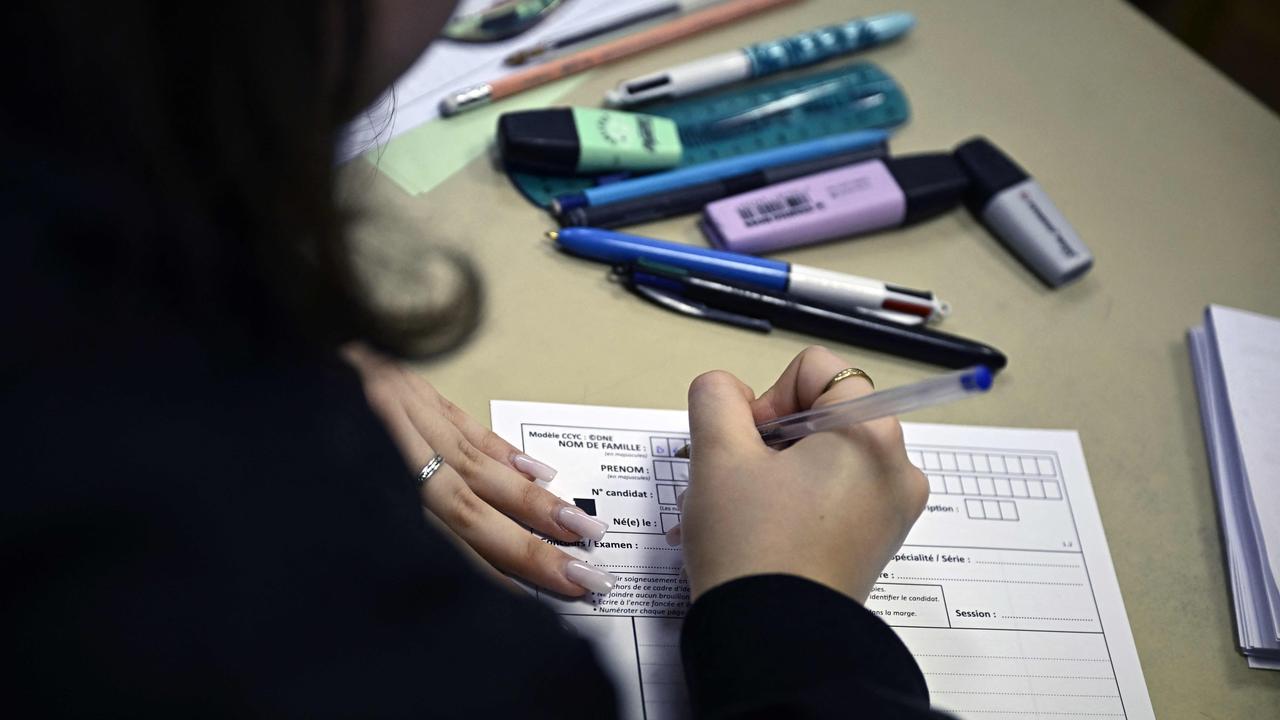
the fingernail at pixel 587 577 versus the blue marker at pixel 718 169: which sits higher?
the blue marker at pixel 718 169

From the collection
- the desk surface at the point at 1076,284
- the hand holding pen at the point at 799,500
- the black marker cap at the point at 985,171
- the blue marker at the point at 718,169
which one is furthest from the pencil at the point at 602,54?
the hand holding pen at the point at 799,500

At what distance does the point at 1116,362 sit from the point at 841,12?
1.24 feet

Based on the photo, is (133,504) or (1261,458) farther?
(1261,458)

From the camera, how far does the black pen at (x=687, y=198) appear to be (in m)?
0.76

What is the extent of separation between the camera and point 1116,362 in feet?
2.59

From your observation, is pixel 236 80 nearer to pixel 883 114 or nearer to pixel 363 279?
pixel 363 279

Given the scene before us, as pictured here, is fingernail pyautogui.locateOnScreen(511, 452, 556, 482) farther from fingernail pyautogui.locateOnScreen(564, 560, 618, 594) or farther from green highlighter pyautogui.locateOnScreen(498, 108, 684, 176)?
green highlighter pyautogui.locateOnScreen(498, 108, 684, 176)

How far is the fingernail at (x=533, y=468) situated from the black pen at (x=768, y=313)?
0.16m

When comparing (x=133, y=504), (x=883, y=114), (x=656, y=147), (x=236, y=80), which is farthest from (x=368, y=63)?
(x=883, y=114)

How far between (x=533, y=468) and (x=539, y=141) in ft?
0.82

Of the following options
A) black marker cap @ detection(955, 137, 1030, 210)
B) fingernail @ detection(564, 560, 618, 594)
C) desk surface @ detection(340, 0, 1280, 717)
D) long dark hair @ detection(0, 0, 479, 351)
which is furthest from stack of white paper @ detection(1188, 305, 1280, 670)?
long dark hair @ detection(0, 0, 479, 351)

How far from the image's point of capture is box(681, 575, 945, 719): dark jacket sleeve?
1.52 feet

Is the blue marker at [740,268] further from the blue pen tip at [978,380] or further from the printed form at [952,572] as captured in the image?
the blue pen tip at [978,380]

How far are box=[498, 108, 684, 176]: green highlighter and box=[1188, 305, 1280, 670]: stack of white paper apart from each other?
0.40m
